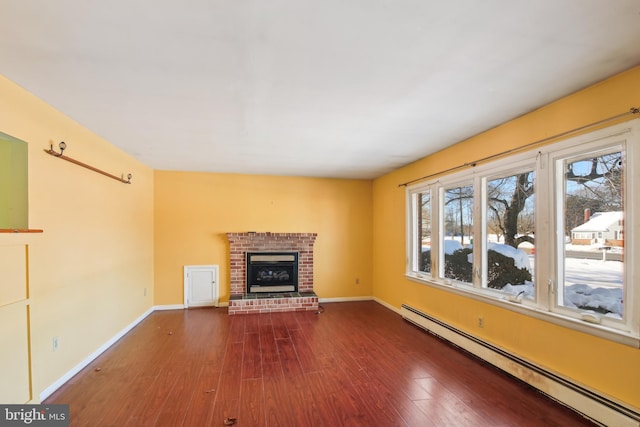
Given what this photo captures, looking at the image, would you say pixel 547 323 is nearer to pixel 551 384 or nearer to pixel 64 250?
pixel 551 384

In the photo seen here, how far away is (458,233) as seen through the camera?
3.62m

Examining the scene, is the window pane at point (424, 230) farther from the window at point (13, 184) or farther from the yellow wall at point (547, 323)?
the window at point (13, 184)

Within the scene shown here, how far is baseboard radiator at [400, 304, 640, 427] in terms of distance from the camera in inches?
73.3

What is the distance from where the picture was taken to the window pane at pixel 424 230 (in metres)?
4.20

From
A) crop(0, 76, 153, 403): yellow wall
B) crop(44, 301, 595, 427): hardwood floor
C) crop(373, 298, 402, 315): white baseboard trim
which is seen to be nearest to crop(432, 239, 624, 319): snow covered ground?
crop(44, 301, 595, 427): hardwood floor

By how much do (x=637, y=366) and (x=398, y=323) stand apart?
2.67 m

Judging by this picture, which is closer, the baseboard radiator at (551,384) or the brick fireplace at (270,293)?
the baseboard radiator at (551,384)

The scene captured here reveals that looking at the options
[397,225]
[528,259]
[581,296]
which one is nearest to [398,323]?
[397,225]

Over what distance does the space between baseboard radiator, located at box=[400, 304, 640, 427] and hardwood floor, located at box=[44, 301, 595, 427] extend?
7 centimetres

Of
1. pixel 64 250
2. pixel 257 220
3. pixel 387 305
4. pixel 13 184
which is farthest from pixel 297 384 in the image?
pixel 257 220

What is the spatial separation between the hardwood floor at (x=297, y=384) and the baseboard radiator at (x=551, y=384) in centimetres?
7

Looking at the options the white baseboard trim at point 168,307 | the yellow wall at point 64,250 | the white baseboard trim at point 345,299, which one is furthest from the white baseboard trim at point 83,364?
the white baseboard trim at point 345,299

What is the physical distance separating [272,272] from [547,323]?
161 inches

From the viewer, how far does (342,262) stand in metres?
5.69
